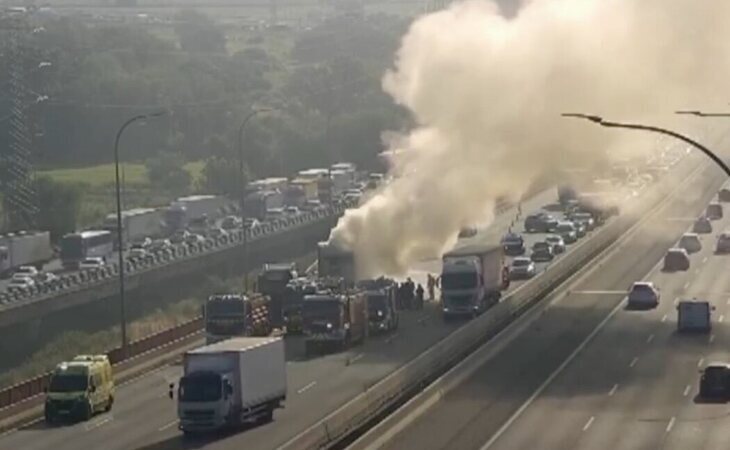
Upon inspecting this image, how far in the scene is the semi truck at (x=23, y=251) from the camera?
116m

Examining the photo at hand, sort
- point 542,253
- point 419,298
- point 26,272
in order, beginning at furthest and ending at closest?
point 26,272 → point 542,253 → point 419,298

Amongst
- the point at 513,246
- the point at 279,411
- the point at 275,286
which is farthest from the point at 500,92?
the point at 279,411

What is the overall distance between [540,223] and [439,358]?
63959 millimetres

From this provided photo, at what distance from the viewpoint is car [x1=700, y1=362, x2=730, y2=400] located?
57.6 m

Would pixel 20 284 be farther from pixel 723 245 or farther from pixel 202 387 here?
pixel 202 387

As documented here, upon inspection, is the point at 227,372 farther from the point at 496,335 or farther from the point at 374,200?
the point at 374,200

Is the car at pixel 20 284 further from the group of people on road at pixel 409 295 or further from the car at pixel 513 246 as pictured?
the car at pixel 513 246

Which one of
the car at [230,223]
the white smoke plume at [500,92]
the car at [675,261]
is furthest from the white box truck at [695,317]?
the car at [230,223]

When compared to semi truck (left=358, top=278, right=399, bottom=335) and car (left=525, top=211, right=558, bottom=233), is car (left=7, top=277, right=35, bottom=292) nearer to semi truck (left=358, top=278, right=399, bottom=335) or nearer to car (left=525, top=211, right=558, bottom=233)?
semi truck (left=358, top=278, right=399, bottom=335)

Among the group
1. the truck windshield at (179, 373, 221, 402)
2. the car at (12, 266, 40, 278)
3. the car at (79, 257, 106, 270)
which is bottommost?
the car at (12, 266, 40, 278)

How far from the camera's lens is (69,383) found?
57812mm

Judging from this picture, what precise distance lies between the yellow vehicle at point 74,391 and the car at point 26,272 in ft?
166

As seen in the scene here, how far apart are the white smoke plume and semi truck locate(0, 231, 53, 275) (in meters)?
32.3

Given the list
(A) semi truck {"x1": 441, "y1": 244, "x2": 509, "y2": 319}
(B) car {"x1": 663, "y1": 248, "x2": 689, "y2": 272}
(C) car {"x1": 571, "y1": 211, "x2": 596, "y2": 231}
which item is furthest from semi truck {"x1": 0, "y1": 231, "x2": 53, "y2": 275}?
(A) semi truck {"x1": 441, "y1": 244, "x2": 509, "y2": 319}
